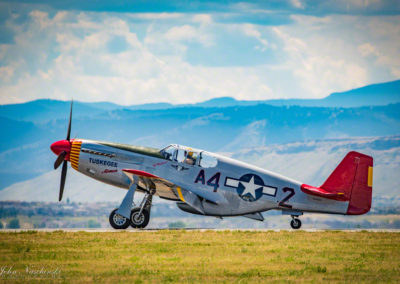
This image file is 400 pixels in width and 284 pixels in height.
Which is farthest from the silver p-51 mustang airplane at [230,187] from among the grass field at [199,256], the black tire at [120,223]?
the grass field at [199,256]

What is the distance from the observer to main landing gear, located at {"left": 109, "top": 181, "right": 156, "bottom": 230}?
953 inches

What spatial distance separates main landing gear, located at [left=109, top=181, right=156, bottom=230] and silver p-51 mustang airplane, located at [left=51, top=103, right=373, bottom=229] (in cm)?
2

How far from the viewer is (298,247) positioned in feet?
67.6

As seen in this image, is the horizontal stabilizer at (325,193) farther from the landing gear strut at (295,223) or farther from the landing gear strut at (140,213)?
the landing gear strut at (140,213)

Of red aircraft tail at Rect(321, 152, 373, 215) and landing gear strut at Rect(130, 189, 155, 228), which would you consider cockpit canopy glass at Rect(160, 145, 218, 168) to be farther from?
red aircraft tail at Rect(321, 152, 373, 215)

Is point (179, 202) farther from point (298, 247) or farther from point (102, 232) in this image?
point (298, 247)

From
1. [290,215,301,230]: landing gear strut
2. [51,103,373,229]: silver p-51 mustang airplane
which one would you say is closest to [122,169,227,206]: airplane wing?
[51,103,373,229]: silver p-51 mustang airplane

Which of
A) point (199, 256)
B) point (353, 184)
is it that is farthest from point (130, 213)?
point (353, 184)

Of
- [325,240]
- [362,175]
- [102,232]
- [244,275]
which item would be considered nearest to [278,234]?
[325,240]

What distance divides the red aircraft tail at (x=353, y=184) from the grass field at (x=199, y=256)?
1.20 meters

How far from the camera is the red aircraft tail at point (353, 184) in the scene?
24719 mm

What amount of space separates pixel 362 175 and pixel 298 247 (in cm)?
524

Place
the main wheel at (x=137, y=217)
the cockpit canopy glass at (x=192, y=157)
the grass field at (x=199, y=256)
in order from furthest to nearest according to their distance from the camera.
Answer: the cockpit canopy glass at (x=192, y=157), the main wheel at (x=137, y=217), the grass field at (x=199, y=256)

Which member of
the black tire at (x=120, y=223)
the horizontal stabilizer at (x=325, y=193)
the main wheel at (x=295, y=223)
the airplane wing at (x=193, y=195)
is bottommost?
the black tire at (x=120, y=223)
